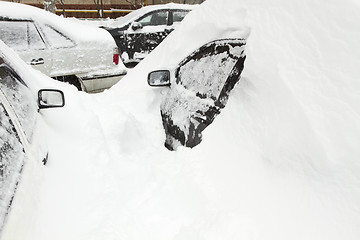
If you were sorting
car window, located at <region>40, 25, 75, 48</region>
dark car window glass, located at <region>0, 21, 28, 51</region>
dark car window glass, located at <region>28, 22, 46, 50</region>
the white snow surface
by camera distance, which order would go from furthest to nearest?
car window, located at <region>40, 25, 75, 48</region> < dark car window glass, located at <region>28, 22, 46, 50</region> < dark car window glass, located at <region>0, 21, 28, 51</region> < the white snow surface

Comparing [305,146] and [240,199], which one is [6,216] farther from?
[305,146]

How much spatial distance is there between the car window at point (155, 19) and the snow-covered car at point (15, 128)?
593 centimetres

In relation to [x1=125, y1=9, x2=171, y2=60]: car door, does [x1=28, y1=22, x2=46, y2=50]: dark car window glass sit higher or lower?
higher

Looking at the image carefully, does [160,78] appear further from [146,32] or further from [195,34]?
[146,32]

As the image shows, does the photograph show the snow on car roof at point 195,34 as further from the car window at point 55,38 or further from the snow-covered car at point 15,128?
the car window at point 55,38

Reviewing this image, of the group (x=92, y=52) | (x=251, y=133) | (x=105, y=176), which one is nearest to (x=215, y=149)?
(x=251, y=133)

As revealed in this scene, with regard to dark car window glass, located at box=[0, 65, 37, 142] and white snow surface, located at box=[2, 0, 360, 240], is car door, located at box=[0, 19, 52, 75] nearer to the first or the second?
white snow surface, located at box=[2, 0, 360, 240]

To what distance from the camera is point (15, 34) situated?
4.18 metres

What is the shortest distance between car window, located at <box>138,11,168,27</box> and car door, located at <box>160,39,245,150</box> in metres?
5.37

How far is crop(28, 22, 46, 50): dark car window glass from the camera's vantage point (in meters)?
4.26

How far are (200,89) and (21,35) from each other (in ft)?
11.1

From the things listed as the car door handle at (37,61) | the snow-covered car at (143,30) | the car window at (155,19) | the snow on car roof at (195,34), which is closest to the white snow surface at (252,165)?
the snow on car roof at (195,34)

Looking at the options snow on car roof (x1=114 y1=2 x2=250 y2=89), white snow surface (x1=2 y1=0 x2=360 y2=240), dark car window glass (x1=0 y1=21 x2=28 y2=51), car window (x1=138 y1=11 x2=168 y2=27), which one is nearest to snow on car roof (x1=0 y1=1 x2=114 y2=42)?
dark car window glass (x1=0 y1=21 x2=28 y2=51)

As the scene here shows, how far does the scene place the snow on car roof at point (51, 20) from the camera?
13.7 feet
